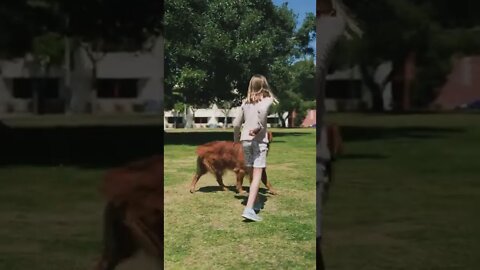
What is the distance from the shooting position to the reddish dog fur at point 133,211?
3.24 meters

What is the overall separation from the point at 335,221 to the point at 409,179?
0.51 meters

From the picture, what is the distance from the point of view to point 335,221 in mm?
3459

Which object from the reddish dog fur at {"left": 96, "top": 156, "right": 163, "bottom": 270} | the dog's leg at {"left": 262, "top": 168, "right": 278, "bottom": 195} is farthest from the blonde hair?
the reddish dog fur at {"left": 96, "top": 156, "right": 163, "bottom": 270}

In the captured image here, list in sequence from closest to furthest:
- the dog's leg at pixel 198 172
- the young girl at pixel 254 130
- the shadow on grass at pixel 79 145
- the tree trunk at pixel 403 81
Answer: the shadow on grass at pixel 79 145
the tree trunk at pixel 403 81
the young girl at pixel 254 130
the dog's leg at pixel 198 172

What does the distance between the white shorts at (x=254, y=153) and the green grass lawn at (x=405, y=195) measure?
466 mm

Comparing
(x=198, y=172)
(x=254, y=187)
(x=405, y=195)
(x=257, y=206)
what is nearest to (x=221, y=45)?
(x=198, y=172)

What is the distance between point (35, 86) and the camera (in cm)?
331

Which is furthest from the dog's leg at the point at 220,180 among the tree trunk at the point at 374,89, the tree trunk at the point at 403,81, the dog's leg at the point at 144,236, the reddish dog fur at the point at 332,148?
the tree trunk at the point at 403,81

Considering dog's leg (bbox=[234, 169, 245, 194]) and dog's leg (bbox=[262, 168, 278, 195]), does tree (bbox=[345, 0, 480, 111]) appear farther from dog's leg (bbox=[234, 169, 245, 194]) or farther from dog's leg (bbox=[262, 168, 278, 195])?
dog's leg (bbox=[234, 169, 245, 194])

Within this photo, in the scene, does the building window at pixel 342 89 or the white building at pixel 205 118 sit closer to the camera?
the building window at pixel 342 89

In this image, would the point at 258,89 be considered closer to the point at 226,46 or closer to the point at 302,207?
the point at 226,46

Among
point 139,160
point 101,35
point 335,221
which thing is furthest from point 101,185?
point 335,221

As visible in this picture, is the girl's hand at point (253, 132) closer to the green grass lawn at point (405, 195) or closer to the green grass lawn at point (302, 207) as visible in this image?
the green grass lawn at point (302, 207)

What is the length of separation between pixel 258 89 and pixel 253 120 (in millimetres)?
190
